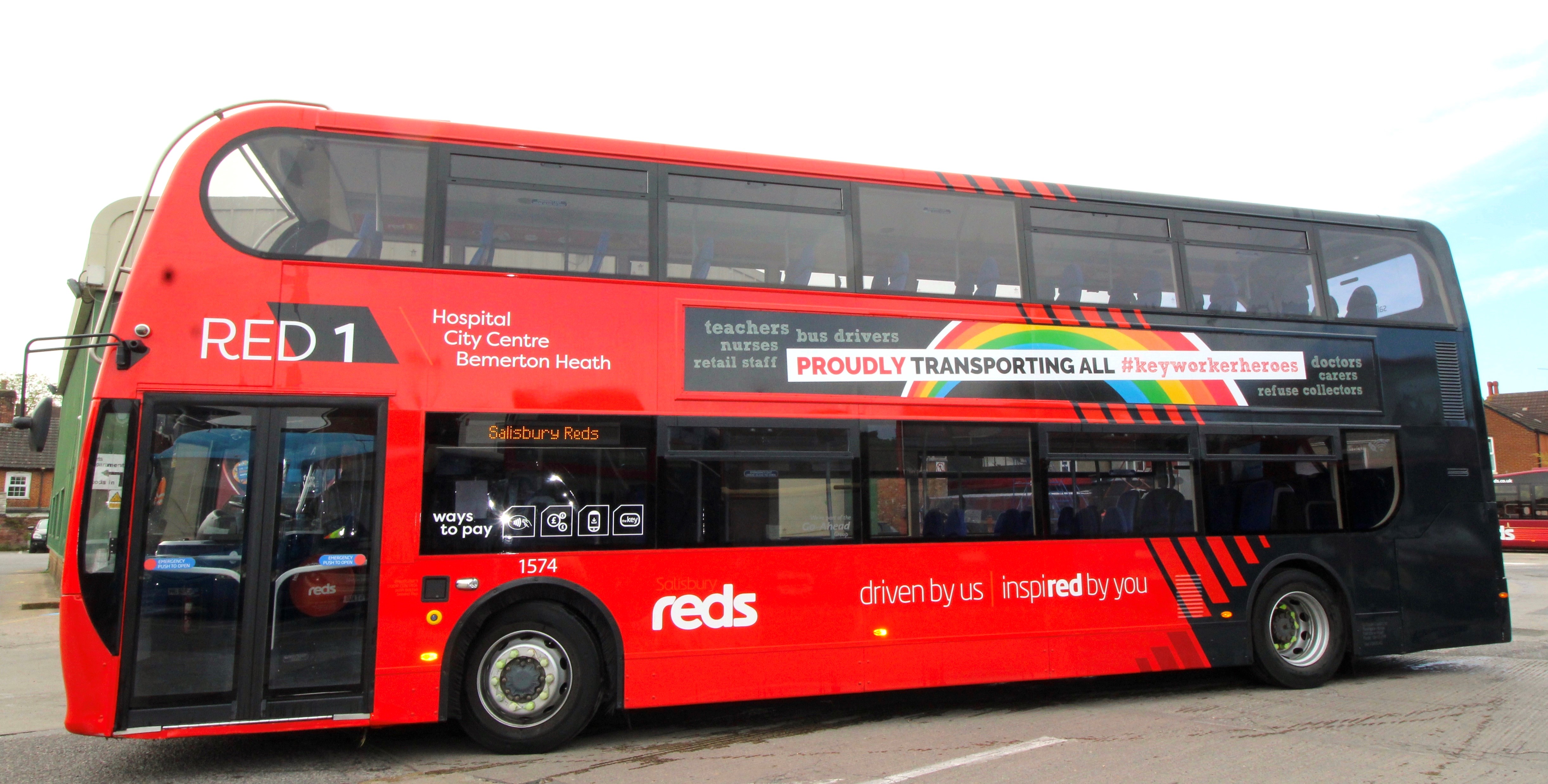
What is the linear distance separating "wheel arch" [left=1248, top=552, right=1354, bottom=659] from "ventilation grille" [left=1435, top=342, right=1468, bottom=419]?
2.02m

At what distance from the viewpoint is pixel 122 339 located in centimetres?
546

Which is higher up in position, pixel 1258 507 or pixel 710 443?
pixel 710 443

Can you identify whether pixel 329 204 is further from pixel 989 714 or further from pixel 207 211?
pixel 989 714

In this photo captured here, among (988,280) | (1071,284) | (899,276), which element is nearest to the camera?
(899,276)

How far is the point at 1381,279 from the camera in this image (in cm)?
850

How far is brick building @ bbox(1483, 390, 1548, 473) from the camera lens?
50.3 metres

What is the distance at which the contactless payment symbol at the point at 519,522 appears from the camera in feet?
19.6

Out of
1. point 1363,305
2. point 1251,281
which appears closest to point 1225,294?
point 1251,281

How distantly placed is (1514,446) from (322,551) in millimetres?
64672

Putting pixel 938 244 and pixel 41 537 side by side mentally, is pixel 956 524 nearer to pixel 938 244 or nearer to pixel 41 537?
pixel 938 244

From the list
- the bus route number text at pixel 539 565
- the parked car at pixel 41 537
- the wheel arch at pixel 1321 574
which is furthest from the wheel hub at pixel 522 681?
the parked car at pixel 41 537

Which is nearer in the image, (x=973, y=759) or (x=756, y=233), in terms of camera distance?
(x=973, y=759)

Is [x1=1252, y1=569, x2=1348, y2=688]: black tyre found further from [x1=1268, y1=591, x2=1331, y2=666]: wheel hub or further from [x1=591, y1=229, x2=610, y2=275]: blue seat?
[x1=591, y1=229, x2=610, y2=275]: blue seat

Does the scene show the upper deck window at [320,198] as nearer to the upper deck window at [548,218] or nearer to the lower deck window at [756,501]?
the upper deck window at [548,218]
